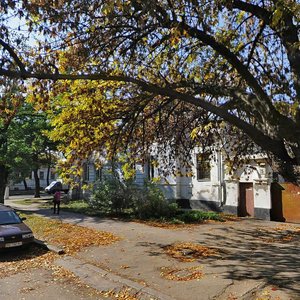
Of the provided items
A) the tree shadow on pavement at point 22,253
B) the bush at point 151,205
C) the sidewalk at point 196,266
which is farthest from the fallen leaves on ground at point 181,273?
the bush at point 151,205

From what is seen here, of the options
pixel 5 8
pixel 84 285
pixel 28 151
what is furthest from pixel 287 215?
pixel 28 151

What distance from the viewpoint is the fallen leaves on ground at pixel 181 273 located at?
7.84m

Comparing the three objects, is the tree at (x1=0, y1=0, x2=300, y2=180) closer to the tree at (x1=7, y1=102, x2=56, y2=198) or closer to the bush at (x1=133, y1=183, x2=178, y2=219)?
the bush at (x1=133, y1=183, x2=178, y2=219)

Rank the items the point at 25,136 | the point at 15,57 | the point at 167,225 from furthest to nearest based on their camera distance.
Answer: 1. the point at 25,136
2. the point at 167,225
3. the point at 15,57

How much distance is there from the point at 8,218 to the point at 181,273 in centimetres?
721

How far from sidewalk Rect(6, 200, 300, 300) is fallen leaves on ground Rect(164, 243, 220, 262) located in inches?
8.7

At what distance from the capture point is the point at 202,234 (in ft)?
43.8

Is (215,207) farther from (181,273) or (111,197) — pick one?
(181,273)

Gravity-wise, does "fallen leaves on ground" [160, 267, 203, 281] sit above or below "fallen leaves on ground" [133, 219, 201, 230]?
below

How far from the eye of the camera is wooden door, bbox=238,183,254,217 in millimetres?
18641

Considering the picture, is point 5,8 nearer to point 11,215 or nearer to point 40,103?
point 40,103

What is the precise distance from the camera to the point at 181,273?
8.20 m

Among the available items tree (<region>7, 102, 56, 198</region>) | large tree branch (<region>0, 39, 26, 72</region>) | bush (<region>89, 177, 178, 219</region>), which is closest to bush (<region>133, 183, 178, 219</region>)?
bush (<region>89, 177, 178, 219</region>)

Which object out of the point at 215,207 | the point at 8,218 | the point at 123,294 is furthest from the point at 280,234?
the point at 8,218
